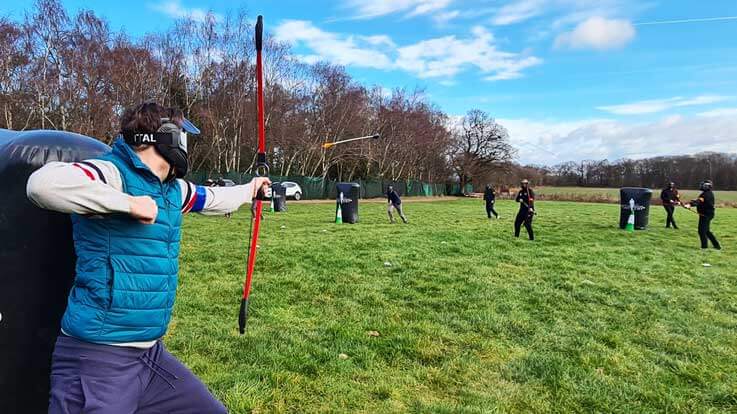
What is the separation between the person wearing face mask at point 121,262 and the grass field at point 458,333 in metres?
1.80

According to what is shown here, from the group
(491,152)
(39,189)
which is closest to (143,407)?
(39,189)

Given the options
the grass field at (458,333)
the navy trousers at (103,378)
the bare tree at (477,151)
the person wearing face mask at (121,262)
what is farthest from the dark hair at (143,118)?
the bare tree at (477,151)

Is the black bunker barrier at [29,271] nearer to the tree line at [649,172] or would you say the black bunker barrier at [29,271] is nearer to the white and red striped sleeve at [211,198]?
the white and red striped sleeve at [211,198]

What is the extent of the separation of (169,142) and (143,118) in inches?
5.9

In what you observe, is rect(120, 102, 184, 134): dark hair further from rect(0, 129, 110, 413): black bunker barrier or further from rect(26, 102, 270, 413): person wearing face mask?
rect(0, 129, 110, 413): black bunker barrier

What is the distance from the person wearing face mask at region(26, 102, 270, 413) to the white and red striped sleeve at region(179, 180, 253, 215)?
262 mm

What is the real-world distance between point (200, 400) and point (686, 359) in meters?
4.82

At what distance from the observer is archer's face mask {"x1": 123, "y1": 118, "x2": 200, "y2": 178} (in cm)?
224

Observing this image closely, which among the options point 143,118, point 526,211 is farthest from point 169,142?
point 526,211

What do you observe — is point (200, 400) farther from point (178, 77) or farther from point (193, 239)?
point (178, 77)

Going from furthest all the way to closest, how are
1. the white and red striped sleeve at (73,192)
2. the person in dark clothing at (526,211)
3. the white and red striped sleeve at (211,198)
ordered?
the person in dark clothing at (526,211) → the white and red striped sleeve at (211,198) → the white and red striped sleeve at (73,192)

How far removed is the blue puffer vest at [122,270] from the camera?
2100 millimetres

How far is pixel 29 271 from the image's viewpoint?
94.5 inches

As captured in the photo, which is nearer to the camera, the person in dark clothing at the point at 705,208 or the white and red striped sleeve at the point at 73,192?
the white and red striped sleeve at the point at 73,192
